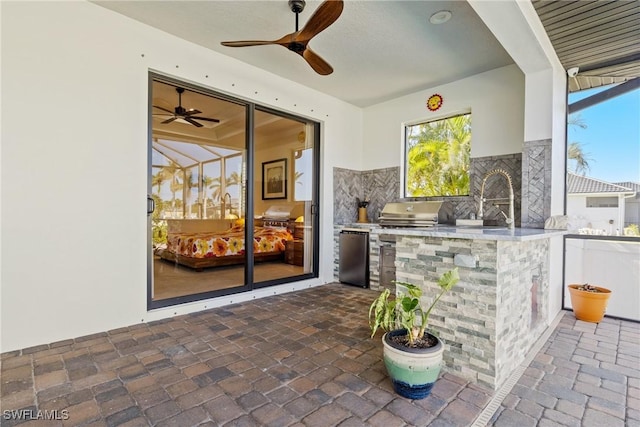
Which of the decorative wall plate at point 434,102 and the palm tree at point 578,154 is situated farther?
the decorative wall plate at point 434,102

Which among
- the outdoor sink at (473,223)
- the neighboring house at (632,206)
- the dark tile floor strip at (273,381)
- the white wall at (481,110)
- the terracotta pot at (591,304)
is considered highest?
the white wall at (481,110)

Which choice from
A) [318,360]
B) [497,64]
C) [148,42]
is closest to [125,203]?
[148,42]

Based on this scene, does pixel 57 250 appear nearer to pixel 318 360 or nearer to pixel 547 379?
pixel 318 360

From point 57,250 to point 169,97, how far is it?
7.64 ft

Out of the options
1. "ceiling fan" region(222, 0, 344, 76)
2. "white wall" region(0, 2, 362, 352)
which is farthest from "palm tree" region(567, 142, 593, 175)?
"white wall" region(0, 2, 362, 352)

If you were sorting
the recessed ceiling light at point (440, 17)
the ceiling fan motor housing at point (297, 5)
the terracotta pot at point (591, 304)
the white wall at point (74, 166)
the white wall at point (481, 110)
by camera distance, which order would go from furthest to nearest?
the white wall at point (481, 110) < the terracotta pot at point (591, 304) < the recessed ceiling light at point (440, 17) < the ceiling fan motor housing at point (297, 5) < the white wall at point (74, 166)

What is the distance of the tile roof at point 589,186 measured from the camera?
3.16m

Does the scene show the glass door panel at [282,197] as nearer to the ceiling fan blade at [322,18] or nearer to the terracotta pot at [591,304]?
the ceiling fan blade at [322,18]

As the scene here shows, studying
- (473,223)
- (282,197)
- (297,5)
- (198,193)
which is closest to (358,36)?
(297,5)

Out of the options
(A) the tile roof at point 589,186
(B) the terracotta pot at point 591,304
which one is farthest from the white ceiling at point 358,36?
(B) the terracotta pot at point 591,304

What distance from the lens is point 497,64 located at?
3.58 metres

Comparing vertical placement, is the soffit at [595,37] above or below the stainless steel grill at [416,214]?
above

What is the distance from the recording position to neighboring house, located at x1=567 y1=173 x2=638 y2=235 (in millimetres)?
3148

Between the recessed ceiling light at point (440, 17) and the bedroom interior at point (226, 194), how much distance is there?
7.21ft
